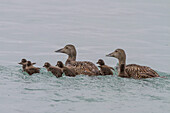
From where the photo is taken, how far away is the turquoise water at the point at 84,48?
30.7 feet

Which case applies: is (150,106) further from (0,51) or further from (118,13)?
(118,13)

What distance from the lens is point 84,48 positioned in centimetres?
1573

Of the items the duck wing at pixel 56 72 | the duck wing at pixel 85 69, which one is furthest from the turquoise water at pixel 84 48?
the duck wing at pixel 85 69

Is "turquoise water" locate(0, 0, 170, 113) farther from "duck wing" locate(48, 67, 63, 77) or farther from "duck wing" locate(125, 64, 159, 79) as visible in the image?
"duck wing" locate(125, 64, 159, 79)

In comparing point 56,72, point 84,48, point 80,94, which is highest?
point 84,48

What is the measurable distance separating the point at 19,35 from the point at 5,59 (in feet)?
11.0

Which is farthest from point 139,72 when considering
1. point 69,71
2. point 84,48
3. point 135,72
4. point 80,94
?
point 84,48

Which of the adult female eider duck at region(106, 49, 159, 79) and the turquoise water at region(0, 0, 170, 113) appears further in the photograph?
the adult female eider duck at region(106, 49, 159, 79)

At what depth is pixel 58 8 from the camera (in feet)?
81.4

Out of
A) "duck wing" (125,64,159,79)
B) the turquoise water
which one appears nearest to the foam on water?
the turquoise water

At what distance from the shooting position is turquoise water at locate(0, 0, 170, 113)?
9.37 meters

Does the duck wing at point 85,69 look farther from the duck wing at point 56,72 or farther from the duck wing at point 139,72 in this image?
the duck wing at point 139,72

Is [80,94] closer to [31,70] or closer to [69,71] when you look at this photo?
[69,71]

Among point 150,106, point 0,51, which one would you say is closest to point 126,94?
point 150,106
